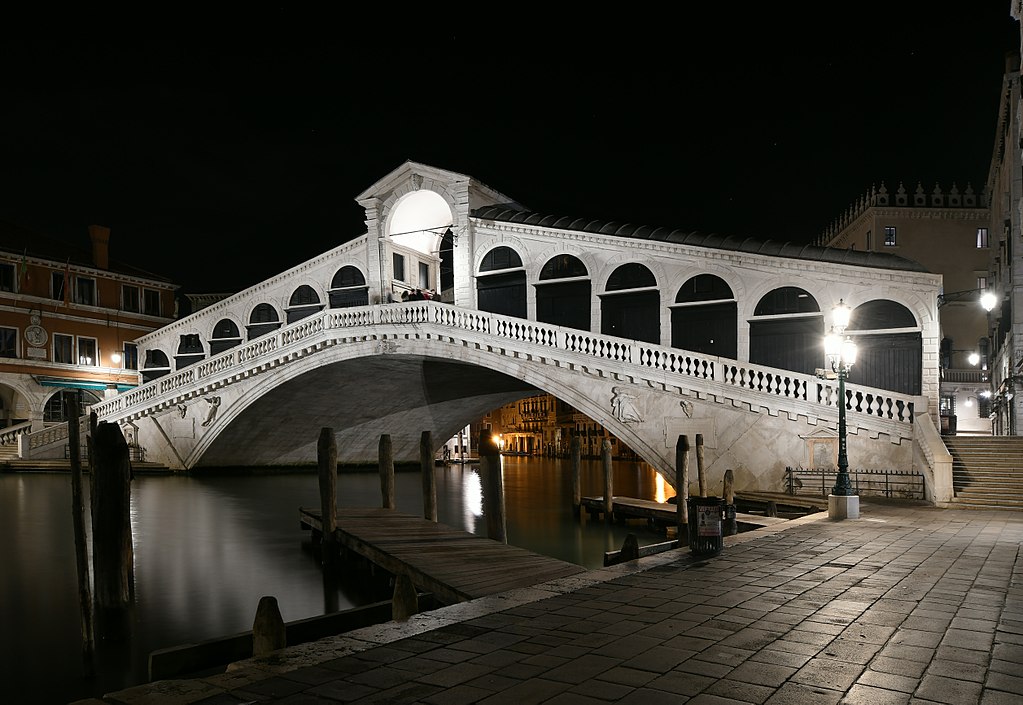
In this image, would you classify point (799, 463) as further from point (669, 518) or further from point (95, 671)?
point (95, 671)

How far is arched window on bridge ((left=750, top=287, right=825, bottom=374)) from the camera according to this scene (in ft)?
57.8

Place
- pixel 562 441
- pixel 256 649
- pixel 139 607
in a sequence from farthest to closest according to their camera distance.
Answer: pixel 562 441 → pixel 139 607 → pixel 256 649

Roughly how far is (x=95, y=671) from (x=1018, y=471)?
43.7 feet

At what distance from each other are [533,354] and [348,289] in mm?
9428

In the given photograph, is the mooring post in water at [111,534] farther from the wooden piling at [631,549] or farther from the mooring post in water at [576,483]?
the mooring post in water at [576,483]

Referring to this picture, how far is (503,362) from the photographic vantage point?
61.6 ft

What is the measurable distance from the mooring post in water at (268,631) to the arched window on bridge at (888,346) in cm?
1499

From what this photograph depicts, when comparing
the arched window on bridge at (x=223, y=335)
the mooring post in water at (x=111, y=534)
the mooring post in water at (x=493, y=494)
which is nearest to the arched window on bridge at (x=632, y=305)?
the mooring post in water at (x=493, y=494)

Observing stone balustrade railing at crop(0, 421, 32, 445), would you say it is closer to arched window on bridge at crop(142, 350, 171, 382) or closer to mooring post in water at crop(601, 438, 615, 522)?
arched window on bridge at crop(142, 350, 171, 382)

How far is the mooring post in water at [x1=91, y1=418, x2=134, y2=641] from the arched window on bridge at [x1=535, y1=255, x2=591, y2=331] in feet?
45.8

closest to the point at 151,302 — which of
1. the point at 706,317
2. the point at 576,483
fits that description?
the point at 576,483

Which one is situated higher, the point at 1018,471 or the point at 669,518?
the point at 1018,471

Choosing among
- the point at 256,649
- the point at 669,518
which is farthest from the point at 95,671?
the point at 669,518

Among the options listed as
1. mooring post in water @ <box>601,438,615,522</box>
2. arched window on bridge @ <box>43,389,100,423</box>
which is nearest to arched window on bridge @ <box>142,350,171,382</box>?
arched window on bridge @ <box>43,389,100,423</box>
